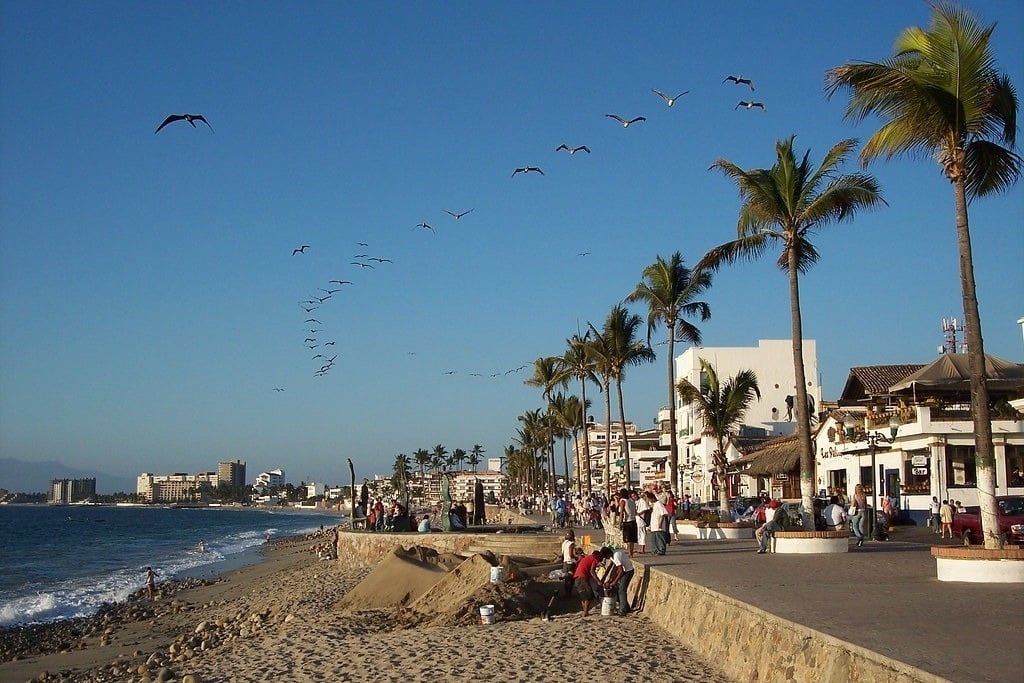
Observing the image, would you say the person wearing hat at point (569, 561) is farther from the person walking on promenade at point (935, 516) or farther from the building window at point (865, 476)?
the building window at point (865, 476)

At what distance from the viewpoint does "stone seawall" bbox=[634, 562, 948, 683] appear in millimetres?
7371

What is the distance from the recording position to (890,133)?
14.6 metres

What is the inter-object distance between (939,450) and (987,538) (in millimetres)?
19552

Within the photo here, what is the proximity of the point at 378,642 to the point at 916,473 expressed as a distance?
23693mm

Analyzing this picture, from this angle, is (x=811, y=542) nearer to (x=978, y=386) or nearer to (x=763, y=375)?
(x=978, y=386)

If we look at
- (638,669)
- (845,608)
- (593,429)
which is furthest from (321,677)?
(593,429)

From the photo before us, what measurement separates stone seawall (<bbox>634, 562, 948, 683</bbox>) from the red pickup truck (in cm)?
958

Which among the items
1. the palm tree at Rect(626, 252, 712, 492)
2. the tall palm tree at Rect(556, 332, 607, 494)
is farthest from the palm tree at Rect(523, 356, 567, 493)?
the palm tree at Rect(626, 252, 712, 492)

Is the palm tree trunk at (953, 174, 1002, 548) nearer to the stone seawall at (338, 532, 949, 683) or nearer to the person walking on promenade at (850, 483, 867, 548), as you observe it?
the stone seawall at (338, 532, 949, 683)

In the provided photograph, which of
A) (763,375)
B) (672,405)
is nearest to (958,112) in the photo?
(672,405)

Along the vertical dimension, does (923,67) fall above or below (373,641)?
above

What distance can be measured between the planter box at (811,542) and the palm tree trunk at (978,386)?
5642mm

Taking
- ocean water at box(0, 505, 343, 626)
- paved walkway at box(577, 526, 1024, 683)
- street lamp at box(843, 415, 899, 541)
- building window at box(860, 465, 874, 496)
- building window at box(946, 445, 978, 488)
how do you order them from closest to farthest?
paved walkway at box(577, 526, 1024, 683)
street lamp at box(843, 415, 899, 541)
building window at box(946, 445, 978, 488)
ocean water at box(0, 505, 343, 626)
building window at box(860, 465, 874, 496)

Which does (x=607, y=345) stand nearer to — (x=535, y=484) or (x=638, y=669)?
(x=638, y=669)
